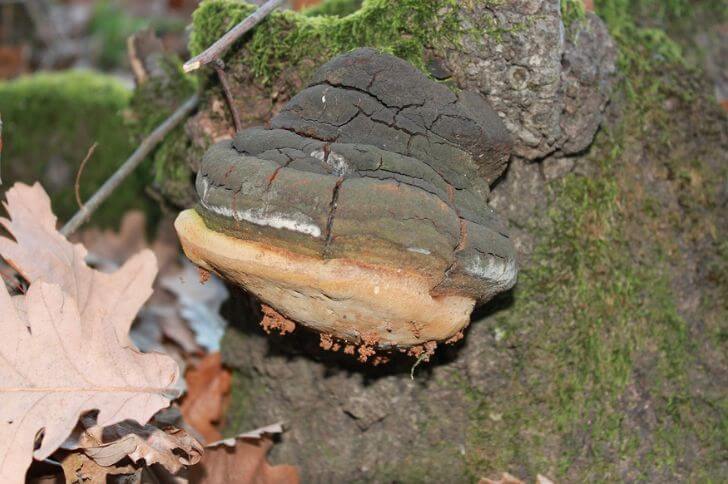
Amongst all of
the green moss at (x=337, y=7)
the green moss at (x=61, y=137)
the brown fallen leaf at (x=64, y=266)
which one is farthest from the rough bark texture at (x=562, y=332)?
the green moss at (x=61, y=137)

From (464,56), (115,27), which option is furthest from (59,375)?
(115,27)

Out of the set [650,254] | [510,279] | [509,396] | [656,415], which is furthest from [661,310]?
[510,279]

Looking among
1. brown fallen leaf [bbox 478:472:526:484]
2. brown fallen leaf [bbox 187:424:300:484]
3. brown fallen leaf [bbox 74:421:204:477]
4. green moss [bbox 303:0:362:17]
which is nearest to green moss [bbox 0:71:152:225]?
green moss [bbox 303:0:362:17]

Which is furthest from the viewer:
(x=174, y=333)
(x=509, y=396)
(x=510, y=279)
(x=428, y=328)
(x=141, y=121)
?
(x=174, y=333)

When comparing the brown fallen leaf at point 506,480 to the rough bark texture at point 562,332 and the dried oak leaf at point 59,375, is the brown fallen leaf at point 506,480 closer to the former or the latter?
the rough bark texture at point 562,332

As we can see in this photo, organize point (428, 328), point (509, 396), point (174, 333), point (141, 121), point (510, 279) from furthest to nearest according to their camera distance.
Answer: point (174, 333)
point (141, 121)
point (509, 396)
point (510, 279)
point (428, 328)

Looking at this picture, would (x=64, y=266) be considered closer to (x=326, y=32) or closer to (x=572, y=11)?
(x=326, y=32)

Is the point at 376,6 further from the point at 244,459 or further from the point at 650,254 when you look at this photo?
the point at 244,459

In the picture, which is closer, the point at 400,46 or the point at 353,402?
the point at 400,46
